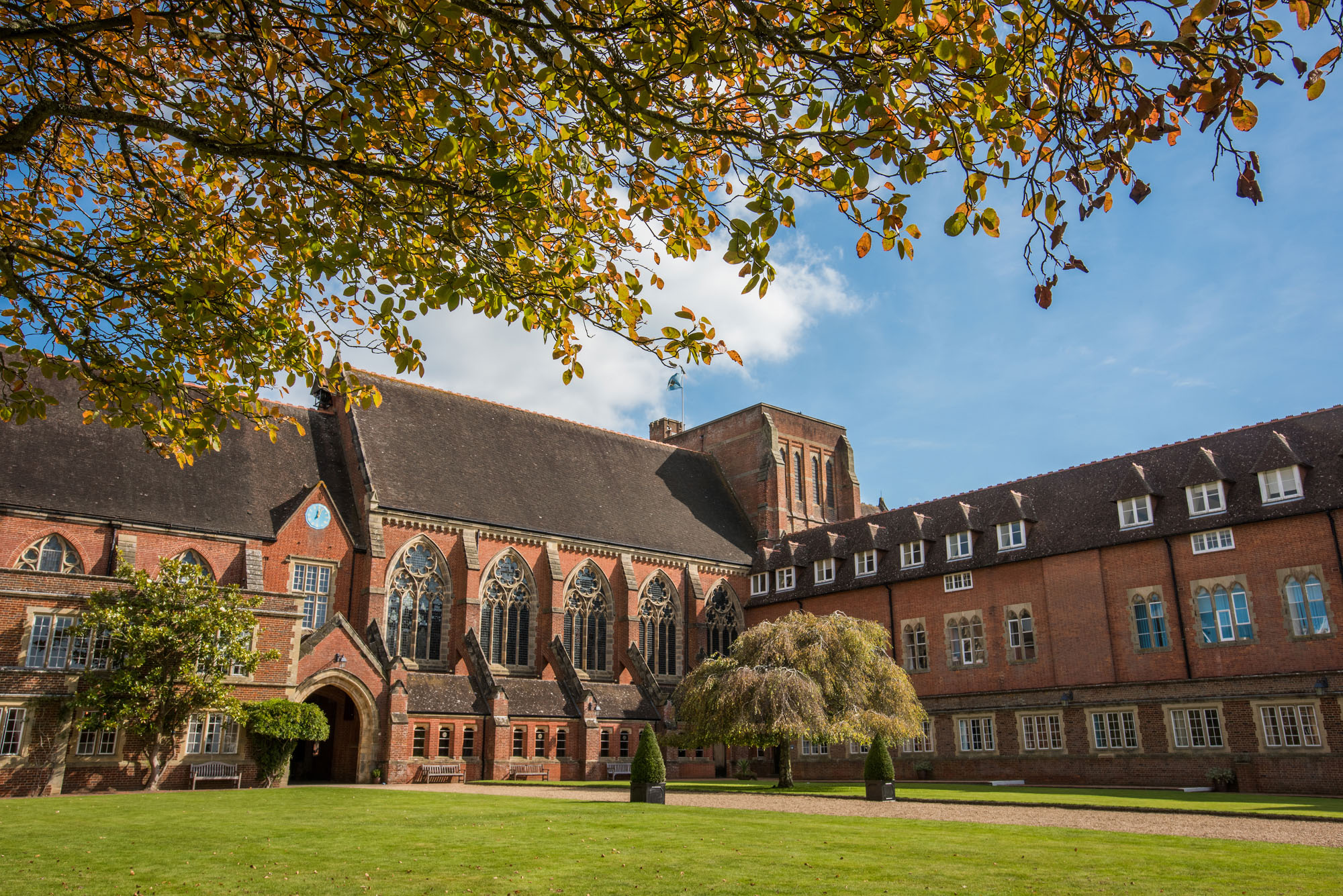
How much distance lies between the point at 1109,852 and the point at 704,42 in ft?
38.9

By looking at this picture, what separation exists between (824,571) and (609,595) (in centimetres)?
993

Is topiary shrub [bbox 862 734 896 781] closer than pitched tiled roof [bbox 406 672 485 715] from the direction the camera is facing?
Yes

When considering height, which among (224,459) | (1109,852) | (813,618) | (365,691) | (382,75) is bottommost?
(1109,852)

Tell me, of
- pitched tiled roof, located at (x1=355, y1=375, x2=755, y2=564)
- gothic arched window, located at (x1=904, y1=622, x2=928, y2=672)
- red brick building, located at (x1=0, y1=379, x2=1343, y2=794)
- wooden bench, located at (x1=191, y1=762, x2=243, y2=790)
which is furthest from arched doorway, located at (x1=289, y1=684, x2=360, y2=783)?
gothic arched window, located at (x1=904, y1=622, x2=928, y2=672)

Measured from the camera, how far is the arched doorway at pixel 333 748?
32.4m

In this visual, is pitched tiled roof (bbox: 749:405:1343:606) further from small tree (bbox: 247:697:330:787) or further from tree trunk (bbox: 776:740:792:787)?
small tree (bbox: 247:697:330:787)

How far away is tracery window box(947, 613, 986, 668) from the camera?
1425 inches

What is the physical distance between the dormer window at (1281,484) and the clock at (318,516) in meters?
31.6

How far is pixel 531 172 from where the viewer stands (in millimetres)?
9195

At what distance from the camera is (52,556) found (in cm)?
2919

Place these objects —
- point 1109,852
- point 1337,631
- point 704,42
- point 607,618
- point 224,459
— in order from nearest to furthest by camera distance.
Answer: point 704,42 < point 1109,852 < point 1337,631 < point 224,459 < point 607,618

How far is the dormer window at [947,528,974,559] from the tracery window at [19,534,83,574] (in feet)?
102

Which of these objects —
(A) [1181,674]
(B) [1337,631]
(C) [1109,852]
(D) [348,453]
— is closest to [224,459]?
(D) [348,453]

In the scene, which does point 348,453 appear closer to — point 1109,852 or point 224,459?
point 224,459
